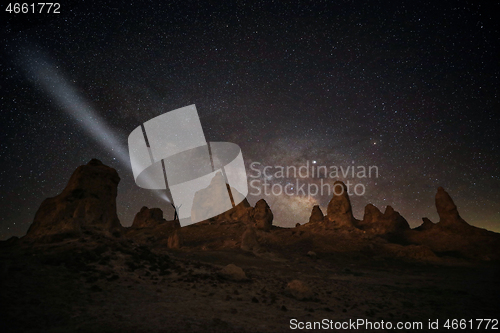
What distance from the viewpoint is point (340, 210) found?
49.2m

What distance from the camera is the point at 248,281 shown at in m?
14.1

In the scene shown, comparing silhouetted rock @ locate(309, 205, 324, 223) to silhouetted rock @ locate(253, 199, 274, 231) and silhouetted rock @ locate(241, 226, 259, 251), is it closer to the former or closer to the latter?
silhouetted rock @ locate(253, 199, 274, 231)

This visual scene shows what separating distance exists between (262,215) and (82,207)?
37370mm

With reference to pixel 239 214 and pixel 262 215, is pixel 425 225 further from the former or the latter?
pixel 239 214

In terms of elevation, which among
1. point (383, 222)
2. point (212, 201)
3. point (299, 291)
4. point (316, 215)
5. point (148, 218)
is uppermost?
point (212, 201)

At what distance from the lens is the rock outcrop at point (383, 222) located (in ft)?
152

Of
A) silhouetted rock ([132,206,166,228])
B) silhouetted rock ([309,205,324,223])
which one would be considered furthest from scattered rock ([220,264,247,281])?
silhouetted rock ([132,206,166,228])

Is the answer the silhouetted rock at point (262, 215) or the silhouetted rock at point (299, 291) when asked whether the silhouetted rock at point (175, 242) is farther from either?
the silhouetted rock at point (299, 291)

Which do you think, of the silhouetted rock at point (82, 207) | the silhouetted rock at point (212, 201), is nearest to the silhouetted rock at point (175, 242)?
the silhouetted rock at point (212, 201)

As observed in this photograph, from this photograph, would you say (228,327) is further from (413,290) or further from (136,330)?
(413,290)

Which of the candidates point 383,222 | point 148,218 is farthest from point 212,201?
point 383,222

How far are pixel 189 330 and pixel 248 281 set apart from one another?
7.86 metres

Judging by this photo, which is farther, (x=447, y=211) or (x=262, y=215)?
(x=262, y=215)

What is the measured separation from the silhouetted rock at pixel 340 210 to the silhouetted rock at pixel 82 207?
42.8m
